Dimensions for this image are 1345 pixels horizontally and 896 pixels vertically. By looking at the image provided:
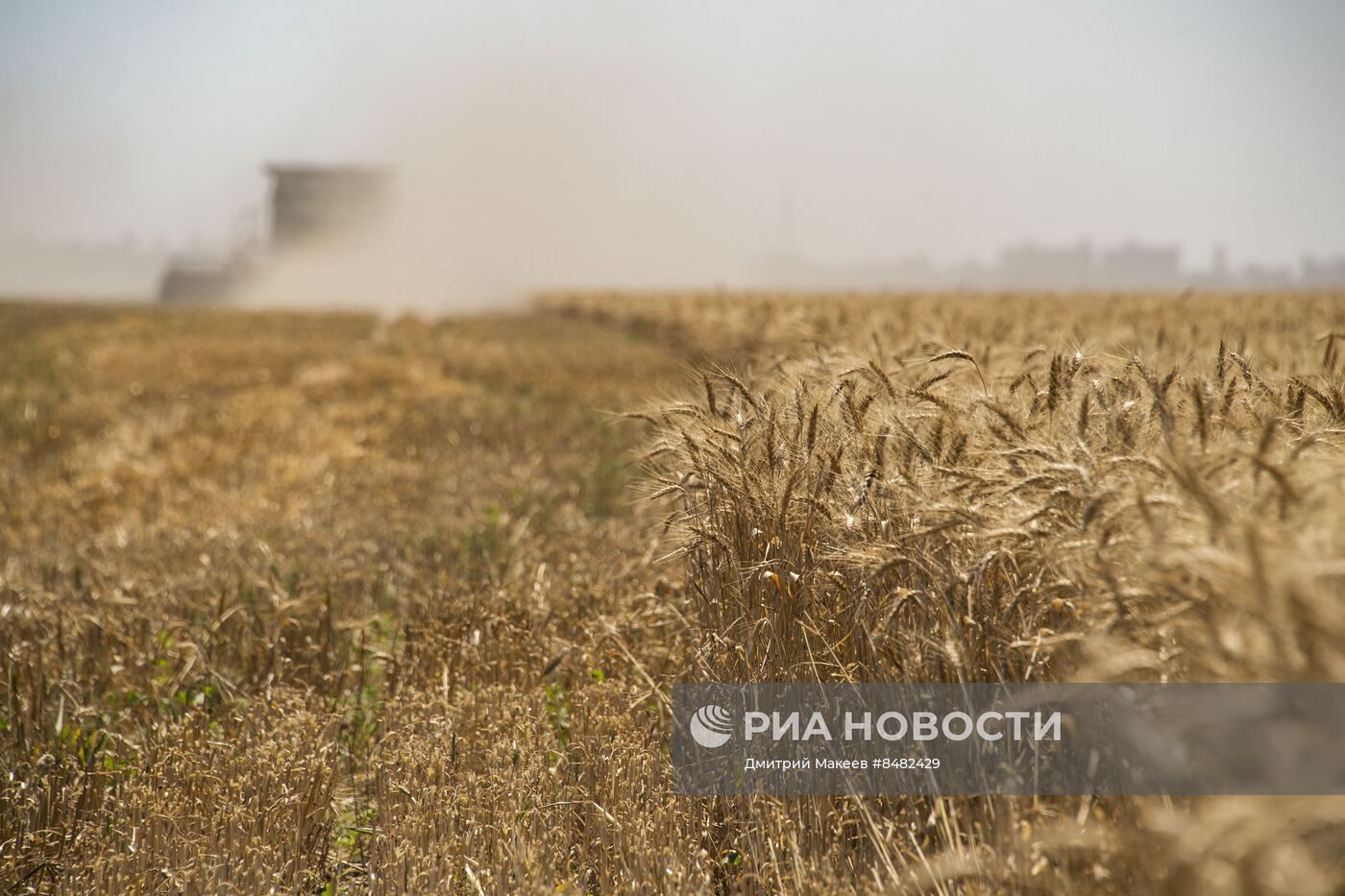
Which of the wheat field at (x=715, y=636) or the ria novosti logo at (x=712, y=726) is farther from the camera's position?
the ria novosti logo at (x=712, y=726)

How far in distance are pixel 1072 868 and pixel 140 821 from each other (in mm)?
2336

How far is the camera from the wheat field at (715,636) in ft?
4.91

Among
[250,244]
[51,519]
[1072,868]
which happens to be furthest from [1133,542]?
[250,244]

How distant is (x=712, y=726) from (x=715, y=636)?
254 millimetres

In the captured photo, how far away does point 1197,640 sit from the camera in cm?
141

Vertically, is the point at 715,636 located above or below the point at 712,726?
above

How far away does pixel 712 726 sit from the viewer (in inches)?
102

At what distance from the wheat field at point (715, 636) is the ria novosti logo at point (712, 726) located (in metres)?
0.12

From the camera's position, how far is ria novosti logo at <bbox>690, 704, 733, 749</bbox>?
2.54 meters

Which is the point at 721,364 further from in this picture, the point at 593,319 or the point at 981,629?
the point at 593,319

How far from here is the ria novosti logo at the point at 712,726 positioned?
254 centimetres

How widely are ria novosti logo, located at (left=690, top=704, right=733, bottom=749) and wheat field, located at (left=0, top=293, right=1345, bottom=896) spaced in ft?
0.40

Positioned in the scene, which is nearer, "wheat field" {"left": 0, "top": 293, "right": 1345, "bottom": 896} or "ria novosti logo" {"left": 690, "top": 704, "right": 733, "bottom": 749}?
"wheat field" {"left": 0, "top": 293, "right": 1345, "bottom": 896}

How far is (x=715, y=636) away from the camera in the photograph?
2.66 meters
